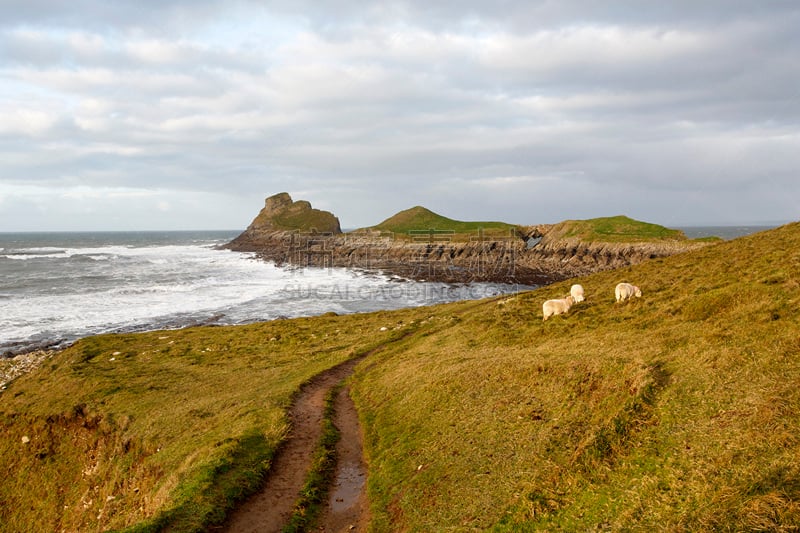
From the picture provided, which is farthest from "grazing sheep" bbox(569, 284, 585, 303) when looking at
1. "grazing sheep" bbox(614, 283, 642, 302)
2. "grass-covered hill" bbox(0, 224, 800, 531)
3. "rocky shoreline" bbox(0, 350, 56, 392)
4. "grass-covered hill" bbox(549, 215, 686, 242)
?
"grass-covered hill" bbox(549, 215, 686, 242)

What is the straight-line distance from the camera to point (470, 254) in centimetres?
13038

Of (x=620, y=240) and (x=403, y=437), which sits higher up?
(x=620, y=240)

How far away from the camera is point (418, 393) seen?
19391 millimetres

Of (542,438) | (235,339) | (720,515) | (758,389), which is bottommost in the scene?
(235,339)

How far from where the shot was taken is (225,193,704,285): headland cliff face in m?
98.7

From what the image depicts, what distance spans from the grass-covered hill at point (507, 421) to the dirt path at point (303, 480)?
0.56 m

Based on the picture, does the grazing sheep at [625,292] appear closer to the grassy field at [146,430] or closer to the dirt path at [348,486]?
the grassy field at [146,430]

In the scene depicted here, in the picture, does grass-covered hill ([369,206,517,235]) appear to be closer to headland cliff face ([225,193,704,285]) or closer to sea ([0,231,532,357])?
headland cliff face ([225,193,704,285])

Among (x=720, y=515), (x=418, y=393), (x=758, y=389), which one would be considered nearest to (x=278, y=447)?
(x=418, y=393)

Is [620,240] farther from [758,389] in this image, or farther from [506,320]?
[758,389]

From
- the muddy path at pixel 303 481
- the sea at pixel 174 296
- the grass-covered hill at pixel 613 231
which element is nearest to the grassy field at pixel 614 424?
the muddy path at pixel 303 481

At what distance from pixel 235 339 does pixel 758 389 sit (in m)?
38.0

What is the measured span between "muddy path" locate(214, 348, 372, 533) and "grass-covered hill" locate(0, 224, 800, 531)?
0.54 meters

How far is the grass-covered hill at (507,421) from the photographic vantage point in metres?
9.57
